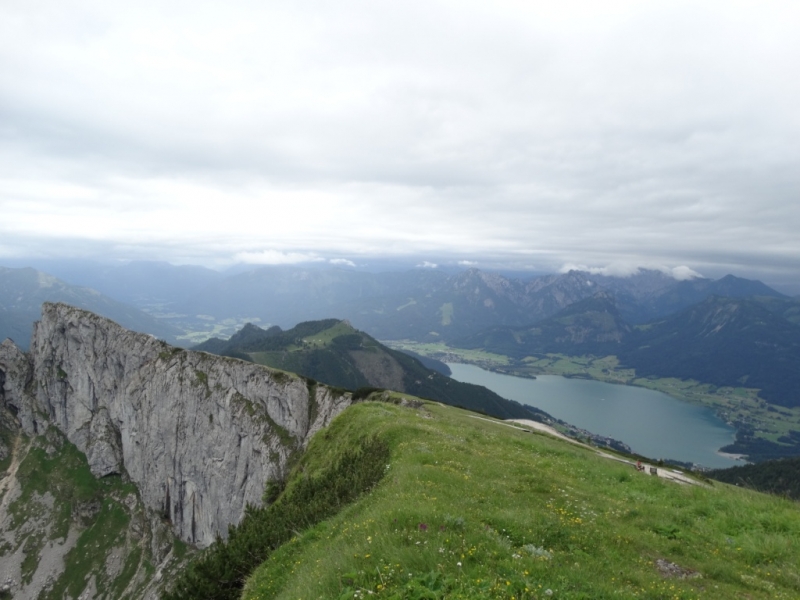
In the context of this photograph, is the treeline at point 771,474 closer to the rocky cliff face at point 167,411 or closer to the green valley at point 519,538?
the rocky cliff face at point 167,411

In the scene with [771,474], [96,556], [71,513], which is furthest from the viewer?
[771,474]

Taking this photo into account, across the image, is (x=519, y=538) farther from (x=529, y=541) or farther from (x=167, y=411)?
(x=167, y=411)

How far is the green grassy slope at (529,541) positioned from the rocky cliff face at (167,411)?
69.9 meters

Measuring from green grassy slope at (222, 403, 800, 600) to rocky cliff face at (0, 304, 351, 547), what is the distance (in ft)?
229

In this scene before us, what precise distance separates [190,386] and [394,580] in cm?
12309

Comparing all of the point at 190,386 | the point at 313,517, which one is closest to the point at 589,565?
the point at 313,517

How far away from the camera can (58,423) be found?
160000mm

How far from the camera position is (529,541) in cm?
1173

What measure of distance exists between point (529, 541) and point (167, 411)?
132m

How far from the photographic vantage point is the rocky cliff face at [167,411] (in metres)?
96.8

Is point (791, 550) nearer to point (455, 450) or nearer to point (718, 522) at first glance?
point (718, 522)

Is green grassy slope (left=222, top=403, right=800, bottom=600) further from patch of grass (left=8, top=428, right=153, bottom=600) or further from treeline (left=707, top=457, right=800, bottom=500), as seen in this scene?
treeline (left=707, top=457, right=800, bottom=500)

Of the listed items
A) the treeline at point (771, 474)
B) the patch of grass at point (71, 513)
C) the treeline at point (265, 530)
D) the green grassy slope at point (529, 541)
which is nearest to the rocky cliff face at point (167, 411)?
the patch of grass at point (71, 513)

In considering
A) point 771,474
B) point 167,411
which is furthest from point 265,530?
point 771,474
